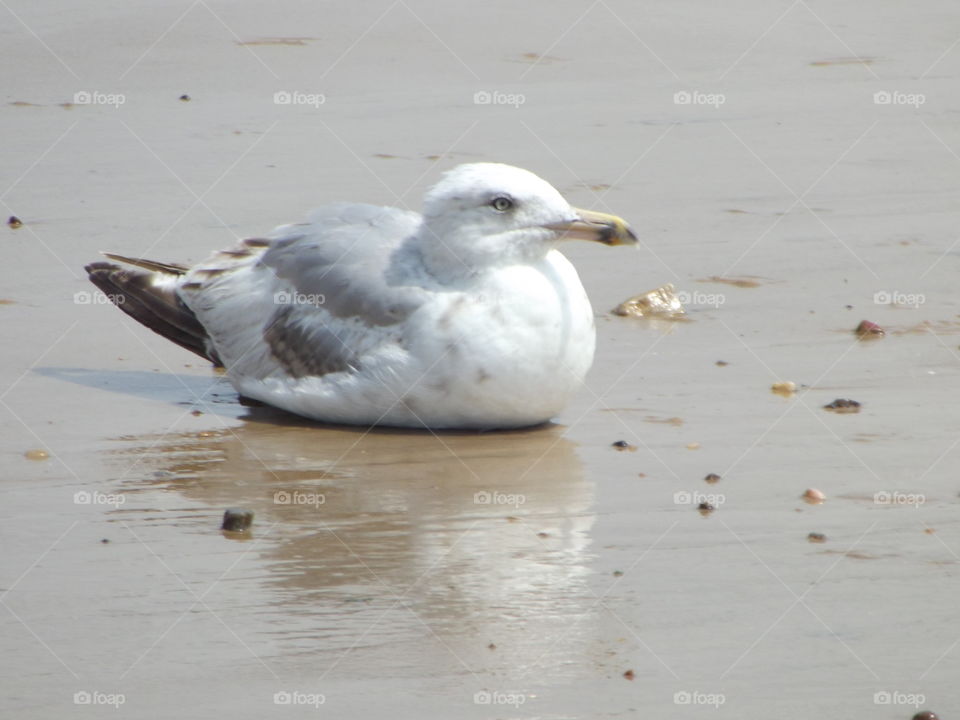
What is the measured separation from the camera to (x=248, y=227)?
798 cm

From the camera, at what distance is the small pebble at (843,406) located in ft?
19.3

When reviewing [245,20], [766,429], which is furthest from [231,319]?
[245,20]

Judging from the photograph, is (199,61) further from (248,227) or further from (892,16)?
(892,16)

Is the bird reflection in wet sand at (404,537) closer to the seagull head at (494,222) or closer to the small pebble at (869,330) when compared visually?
the seagull head at (494,222)

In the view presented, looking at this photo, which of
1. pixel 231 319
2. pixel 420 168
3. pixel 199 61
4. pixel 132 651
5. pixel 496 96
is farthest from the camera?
pixel 199 61

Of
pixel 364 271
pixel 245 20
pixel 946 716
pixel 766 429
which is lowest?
pixel 946 716

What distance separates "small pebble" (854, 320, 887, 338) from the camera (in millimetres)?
6693

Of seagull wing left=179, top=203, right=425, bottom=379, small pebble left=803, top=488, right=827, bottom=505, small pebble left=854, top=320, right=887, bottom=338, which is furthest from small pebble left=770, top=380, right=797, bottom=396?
seagull wing left=179, top=203, right=425, bottom=379

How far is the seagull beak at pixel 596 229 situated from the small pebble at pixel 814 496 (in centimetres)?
122

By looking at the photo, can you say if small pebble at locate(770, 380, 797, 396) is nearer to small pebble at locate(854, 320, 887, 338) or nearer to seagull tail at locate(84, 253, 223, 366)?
small pebble at locate(854, 320, 887, 338)

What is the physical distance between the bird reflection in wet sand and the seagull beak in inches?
27.7

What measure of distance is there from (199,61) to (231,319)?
4874 millimetres

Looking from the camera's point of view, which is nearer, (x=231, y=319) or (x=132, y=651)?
(x=132, y=651)

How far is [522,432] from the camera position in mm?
5938
